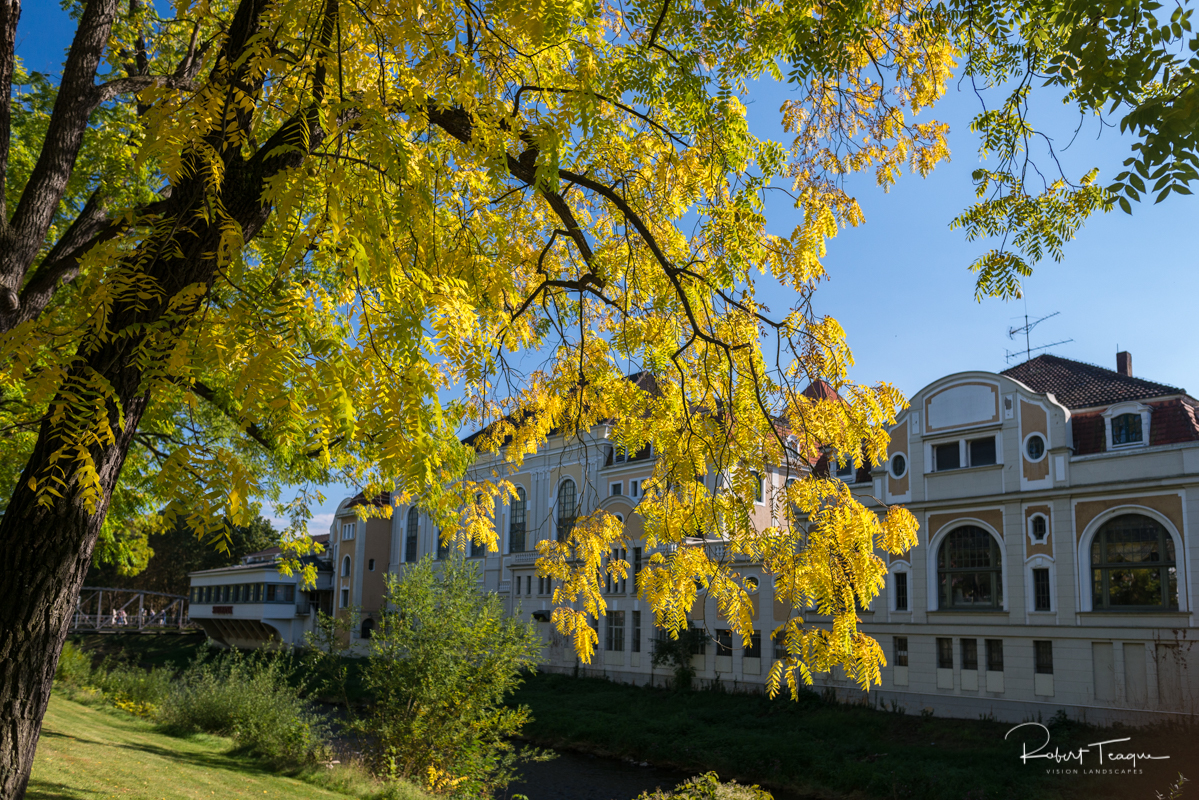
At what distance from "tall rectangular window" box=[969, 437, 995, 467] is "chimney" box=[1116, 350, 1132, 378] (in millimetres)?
7069

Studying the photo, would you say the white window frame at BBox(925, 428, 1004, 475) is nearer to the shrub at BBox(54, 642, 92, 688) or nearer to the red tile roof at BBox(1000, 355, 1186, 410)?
the red tile roof at BBox(1000, 355, 1186, 410)

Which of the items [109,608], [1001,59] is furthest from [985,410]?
[109,608]

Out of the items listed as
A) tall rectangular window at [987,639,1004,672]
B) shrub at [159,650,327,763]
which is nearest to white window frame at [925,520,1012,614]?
tall rectangular window at [987,639,1004,672]

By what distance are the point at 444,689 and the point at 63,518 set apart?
11.9m

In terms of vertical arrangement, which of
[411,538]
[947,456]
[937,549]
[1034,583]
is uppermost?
[947,456]

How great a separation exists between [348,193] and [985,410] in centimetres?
2446

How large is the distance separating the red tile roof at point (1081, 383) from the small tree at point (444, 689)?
1799 centimetres

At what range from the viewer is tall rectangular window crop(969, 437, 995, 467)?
24.5 metres

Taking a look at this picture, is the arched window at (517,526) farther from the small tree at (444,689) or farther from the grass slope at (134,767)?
the small tree at (444,689)

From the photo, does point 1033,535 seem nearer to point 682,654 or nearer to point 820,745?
point 820,745

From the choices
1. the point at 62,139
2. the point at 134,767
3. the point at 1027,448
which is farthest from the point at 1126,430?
the point at 62,139

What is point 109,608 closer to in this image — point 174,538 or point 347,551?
point 174,538

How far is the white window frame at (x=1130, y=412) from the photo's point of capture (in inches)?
856

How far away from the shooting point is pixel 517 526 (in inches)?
1655
